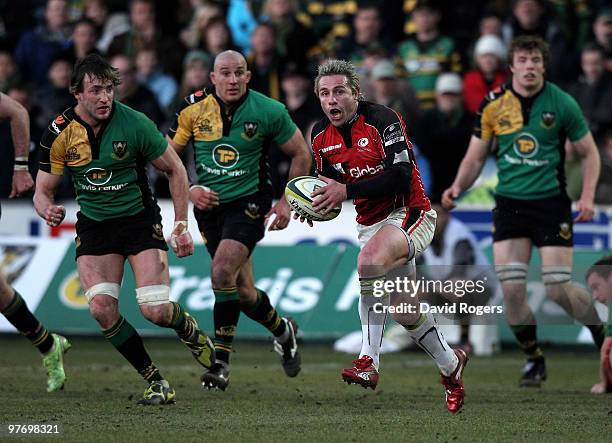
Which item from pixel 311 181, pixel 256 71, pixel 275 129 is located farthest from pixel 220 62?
pixel 256 71

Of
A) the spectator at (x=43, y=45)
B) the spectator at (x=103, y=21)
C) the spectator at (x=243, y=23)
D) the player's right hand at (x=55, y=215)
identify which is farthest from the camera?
the spectator at (x=103, y=21)

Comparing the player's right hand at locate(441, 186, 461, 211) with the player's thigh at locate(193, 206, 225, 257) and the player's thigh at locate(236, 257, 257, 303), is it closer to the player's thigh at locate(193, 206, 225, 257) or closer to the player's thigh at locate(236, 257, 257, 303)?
the player's thigh at locate(236, 257, 257, 303)

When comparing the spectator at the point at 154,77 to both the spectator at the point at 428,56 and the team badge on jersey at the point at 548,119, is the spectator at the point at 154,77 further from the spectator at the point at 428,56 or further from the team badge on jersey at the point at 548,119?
the team badge on jersey at the point at 548,119

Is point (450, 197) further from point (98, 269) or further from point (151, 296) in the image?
point (98, 269)

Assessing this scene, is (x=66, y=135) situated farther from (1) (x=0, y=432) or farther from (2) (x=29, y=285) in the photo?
(2) (x=29, y=285)

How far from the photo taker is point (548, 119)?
11109 mm

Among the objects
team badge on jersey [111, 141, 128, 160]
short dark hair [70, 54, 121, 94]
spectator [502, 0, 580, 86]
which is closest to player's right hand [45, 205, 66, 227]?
team badge on jersey [111, 141, 128, 160]

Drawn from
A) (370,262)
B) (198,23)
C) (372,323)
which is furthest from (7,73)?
(370,262)

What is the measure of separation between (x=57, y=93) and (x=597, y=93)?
711 cm

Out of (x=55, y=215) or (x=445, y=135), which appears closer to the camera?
(x=55, y=215)

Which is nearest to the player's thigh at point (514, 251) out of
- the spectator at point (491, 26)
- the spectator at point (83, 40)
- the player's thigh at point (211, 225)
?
the player's thigh at point (211, 225)

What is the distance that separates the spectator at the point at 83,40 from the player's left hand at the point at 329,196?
9.39 metres

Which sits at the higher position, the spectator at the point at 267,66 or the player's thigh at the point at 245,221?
the spectator at the point at 267,66

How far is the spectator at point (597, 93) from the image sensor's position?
15430 mm
